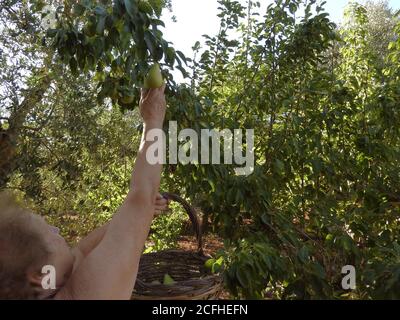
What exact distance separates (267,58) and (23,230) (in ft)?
8.34

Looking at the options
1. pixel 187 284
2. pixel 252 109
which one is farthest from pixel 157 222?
pixel 187 284

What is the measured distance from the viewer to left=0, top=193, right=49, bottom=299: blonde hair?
2.85 feet

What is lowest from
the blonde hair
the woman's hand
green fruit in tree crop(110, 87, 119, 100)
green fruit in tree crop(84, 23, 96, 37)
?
the blonde hair

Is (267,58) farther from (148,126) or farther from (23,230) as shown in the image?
(23,230)

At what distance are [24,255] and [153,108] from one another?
1.71 feet

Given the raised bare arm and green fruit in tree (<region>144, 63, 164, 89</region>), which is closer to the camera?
the raised bare arm

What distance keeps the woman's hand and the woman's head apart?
41cm

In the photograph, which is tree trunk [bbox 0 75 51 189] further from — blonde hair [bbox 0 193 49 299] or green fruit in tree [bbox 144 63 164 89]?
blonde hair [bbox 0 193 49 299]

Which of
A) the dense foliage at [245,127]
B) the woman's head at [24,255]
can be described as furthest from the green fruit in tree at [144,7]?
the woman's head at [24,255]

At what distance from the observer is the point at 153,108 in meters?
1.14

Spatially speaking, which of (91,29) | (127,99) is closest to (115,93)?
(127,99)

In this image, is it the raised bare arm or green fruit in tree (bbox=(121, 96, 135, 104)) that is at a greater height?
green fruit in tree (bbox=(121, 96, 135, 104))

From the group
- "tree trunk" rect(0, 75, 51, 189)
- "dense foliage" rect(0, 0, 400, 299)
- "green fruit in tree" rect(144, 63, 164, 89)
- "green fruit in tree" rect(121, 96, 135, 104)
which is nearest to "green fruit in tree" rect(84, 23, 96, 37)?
"dense foliage" rect(0, 0, 400, 299)

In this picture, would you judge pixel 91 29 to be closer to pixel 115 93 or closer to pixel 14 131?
pixel 115 93
